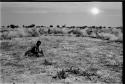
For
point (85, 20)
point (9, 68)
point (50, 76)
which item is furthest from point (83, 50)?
point (9, 68)

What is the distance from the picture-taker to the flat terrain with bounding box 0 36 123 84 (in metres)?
3.16

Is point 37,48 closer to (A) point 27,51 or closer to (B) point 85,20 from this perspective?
(A) point 27,51

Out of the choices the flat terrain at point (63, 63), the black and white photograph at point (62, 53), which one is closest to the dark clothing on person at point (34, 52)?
the black and white photograph at point (62, 53)

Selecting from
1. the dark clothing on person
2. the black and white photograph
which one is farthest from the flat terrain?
the dark clothing on person

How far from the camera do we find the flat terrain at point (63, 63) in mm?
3164

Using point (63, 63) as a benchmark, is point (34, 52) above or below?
above

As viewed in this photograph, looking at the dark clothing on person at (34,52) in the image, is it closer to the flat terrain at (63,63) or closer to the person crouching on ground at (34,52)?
the person crouching on ground at (34,52)

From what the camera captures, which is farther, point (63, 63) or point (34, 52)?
point (34, 52)

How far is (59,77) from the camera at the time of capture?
317 centimetres

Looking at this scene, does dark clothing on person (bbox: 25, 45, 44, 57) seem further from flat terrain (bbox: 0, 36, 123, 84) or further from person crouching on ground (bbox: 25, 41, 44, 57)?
flat terrain (bbox: 0, 36, 123, 84)

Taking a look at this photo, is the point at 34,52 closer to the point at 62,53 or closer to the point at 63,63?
the point at 62,53

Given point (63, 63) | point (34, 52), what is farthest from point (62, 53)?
point (34, 52)

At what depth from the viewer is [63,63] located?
363cm

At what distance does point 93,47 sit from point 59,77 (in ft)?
4.34
